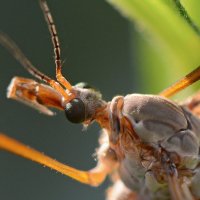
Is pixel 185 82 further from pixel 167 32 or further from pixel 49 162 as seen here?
pixel 49 162

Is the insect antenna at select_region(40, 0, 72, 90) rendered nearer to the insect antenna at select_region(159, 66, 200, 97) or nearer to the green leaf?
the green leaf

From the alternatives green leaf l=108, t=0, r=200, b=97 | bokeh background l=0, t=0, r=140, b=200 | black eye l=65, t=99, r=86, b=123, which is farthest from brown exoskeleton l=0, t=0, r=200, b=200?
bokeh background l=0, t=0, r=140, b=200

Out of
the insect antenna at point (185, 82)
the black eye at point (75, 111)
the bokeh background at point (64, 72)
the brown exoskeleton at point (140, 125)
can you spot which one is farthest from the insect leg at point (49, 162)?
the bokeh background at point (64, 72)

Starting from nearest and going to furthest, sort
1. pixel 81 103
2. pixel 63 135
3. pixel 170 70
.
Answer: pixel 81 103 → pixel 170 70 → pixel 63 135

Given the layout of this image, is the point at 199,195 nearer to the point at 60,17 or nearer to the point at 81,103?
the point at 81,103

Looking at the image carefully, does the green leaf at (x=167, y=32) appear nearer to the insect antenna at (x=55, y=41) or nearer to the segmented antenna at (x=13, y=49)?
the insect antenna at (x=55, y=41)

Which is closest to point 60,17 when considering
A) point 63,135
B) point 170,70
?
point 63,135

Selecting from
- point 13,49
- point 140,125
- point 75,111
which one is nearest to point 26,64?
point 13,49
